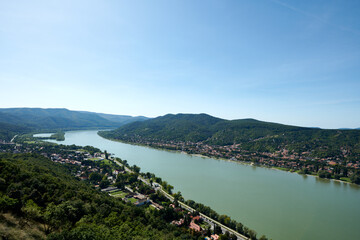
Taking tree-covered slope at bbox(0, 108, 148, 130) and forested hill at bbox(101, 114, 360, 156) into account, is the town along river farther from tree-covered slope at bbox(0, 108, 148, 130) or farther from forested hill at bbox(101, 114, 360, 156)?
tree-covered slope at bbox(0, 108, 148, 130)

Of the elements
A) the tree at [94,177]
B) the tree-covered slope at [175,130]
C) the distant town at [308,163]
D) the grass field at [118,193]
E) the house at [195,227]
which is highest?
the tree-covered slope at [175,130]

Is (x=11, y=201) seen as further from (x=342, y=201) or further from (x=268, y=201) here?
(x=342, y=201)

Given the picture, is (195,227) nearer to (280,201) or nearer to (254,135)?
(280,201)

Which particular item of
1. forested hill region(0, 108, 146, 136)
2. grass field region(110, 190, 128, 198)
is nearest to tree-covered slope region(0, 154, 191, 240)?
grass field region(110, 190, 128, 198)

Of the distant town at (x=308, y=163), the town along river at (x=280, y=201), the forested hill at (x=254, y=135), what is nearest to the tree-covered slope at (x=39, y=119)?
the forested hill at (x=254, y=135)

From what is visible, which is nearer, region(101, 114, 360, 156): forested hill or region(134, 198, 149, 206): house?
region(134, 198, 149, 206): house

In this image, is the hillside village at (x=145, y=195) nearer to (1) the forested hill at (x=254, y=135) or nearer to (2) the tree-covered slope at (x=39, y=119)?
(1) the forested hill at (x=254, y=135)
